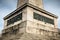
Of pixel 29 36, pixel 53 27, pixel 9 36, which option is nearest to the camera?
pixel 29 36

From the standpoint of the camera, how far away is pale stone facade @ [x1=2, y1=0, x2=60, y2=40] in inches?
452

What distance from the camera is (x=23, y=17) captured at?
12.3 meters

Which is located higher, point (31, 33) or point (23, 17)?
point (23, 17)

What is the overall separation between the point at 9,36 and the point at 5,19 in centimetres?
306

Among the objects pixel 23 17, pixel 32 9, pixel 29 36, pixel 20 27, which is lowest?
pixel 29 36

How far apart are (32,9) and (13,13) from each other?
2.45 metres

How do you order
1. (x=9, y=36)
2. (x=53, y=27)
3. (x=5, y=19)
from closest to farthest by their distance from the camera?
(x=9, y=36)
(x=53, y=27)
(x=5, y=19)

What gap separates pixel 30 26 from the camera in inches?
465

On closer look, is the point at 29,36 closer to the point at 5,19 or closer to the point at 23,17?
the point at 23,17

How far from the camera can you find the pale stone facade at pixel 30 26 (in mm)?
11490

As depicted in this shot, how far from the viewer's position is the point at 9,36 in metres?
13.0

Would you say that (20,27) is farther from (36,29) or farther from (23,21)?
(36,29)

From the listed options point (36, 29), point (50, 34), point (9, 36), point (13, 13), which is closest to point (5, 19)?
point (13, 13)

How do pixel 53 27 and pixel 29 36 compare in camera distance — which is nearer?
pixel 29 36
